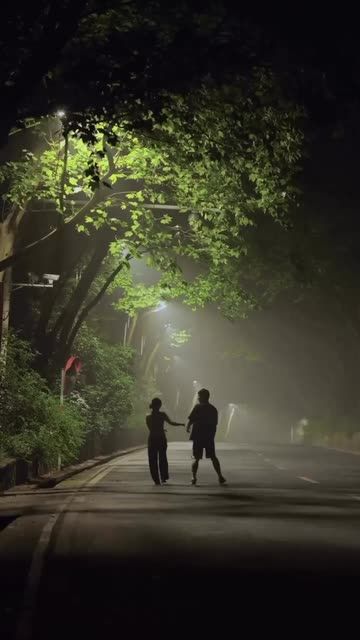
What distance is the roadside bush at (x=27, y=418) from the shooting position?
2581 cm

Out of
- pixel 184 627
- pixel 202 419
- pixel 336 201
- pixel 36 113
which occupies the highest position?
pixel 336 201

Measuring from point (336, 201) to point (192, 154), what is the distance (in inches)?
719

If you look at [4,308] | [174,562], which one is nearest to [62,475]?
[4,308]

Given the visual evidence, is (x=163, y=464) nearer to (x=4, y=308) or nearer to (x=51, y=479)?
(x=51, y=479)

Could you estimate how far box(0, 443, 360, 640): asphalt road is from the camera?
898 centimetres

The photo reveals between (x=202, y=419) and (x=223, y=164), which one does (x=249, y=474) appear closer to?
(x=202, y=419)

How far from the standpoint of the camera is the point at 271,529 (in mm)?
15797

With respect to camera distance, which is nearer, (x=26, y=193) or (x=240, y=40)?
(x=240, y=40)

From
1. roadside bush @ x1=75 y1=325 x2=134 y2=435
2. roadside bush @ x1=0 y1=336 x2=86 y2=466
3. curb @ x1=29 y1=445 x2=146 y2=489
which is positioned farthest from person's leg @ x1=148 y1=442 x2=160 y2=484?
roadside bush @ x1=75 y1=325 x2=134 y2=435

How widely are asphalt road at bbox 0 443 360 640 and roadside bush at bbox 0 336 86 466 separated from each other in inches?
116

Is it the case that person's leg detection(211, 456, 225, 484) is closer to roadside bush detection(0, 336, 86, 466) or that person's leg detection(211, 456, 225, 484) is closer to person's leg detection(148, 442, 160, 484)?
person's leg detection(148, 442, 160, 484)

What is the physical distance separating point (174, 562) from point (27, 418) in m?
14.7

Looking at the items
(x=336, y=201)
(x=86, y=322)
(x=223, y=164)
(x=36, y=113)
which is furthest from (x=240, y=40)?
(x=86, y=322)

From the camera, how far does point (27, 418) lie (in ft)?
87.5
